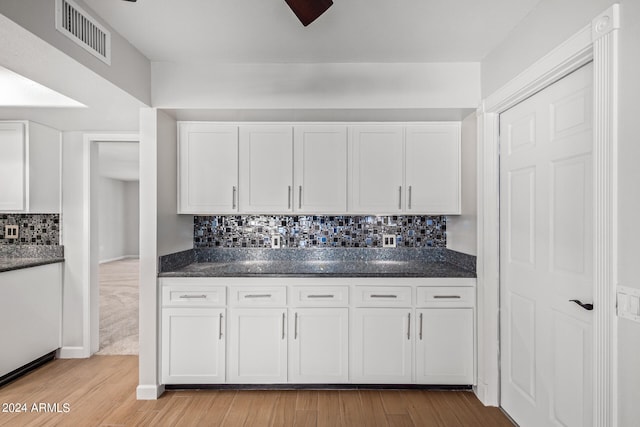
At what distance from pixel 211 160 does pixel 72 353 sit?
2.31m

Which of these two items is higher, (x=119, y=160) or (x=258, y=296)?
(x=119, y=160)

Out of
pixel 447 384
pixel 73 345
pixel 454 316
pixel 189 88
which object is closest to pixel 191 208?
pixel 189 88

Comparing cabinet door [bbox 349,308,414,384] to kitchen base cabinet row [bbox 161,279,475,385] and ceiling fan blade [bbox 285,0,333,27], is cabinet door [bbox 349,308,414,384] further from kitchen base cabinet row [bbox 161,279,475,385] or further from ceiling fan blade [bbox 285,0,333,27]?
ceiling fan blade [bbox 285,0,333,27]

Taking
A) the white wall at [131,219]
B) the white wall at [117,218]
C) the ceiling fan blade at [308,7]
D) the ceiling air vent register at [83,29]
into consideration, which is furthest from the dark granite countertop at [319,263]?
the white wall at [131,219]

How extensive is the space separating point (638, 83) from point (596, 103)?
0.19 metres

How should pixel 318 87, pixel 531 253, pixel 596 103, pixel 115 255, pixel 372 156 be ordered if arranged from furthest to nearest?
pixel 115 255 → pixel 372 156 → pixel 318 87 → pixel 531 253 → pixel 596 103

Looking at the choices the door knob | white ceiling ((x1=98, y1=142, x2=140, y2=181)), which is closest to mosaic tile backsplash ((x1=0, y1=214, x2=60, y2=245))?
white ceiling ((x1=98, y1=142, x2=140, y2=181))

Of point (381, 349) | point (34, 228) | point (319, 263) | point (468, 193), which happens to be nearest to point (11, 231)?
point (34, 228)

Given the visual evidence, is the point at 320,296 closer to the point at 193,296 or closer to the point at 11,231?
the point at 193,296

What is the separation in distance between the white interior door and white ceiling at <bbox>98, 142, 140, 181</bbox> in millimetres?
3808

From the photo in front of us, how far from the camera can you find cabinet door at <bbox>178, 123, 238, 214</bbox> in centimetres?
298

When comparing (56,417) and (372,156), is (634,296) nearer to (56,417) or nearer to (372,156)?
(372,156)

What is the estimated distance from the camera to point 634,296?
1329 millimetres

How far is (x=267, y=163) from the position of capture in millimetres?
2988
